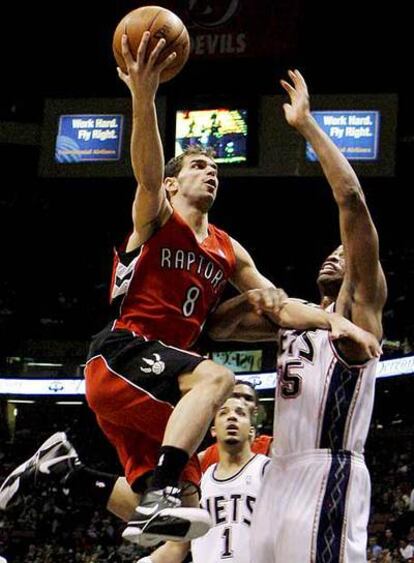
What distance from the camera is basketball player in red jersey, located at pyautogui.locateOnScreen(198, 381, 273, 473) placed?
676cm

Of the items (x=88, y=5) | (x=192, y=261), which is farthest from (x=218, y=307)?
(x=88, y=5)

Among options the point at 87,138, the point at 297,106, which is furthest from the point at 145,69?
the point at 87,138

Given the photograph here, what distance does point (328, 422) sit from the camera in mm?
4984

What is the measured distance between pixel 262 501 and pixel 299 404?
49 cm

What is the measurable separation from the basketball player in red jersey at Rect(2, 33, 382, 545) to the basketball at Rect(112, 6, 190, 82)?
0.05m

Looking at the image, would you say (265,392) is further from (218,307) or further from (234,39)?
(218,307)

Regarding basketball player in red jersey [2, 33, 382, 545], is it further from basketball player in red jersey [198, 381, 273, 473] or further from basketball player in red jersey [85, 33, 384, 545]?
basketball player in red jersey [198, 381, 273, 473]

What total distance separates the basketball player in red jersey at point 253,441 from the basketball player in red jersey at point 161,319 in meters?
1.26

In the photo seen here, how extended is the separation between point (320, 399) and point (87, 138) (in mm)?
21118

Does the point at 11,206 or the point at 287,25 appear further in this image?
the point at 11,206

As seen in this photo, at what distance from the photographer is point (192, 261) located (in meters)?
5.24

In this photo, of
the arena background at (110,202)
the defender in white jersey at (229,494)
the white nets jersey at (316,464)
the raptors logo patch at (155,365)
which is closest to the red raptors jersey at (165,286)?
the raptors logo patch at (155,365)

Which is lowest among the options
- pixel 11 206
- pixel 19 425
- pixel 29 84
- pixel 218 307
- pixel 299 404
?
pixel 19 425

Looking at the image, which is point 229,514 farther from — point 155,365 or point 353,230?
point 353,230
